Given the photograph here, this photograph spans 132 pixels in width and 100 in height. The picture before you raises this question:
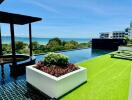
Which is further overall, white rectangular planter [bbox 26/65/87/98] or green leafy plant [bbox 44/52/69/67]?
green leafy plant [bbox 44/52/69/67]

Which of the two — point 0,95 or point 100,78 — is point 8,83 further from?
point 100,78

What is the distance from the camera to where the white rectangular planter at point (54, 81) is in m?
4.70

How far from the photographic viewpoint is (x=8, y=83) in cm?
623

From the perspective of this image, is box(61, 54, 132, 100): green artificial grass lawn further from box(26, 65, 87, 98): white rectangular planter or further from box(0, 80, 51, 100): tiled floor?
box(0, 80, 51, 100): tiled floor

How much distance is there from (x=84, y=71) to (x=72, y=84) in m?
1.00

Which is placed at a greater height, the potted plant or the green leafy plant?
the green leafy plant

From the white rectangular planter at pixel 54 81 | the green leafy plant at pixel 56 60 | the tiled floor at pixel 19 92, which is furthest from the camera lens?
the green leafy plant at pixel 56 60

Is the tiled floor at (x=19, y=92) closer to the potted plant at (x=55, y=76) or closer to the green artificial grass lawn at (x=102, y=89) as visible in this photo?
the potted plant at (x=55, y=76)

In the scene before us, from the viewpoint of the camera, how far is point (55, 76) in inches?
197

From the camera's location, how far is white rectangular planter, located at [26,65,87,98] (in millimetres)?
4699

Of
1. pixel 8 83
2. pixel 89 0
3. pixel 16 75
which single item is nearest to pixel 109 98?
pixel 8 83

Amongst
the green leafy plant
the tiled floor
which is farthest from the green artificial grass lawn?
the green leafy plant

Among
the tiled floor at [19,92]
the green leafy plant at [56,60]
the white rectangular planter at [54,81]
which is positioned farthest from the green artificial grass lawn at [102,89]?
the green leafy plant at [56,60]

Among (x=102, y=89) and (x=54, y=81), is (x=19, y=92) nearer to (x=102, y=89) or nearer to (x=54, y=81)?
(x=54, y=81)
